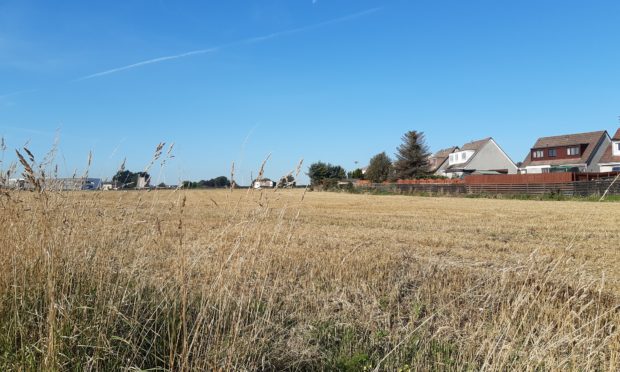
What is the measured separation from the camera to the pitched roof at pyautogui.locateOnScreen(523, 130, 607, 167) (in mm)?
57344

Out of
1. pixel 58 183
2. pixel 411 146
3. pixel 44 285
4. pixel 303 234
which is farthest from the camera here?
pixel 411 146

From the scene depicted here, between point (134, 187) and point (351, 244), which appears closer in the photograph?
point (134, 187)

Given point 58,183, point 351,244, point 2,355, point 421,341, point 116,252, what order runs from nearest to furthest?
point 2,355 < point 421,341 < point 116,252 < point 58,183 < point 351,244

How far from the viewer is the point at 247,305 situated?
3.56 metres

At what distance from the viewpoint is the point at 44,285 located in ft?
11.5

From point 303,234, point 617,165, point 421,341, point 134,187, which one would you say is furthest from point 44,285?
point 617,165

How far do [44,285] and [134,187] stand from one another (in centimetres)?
176

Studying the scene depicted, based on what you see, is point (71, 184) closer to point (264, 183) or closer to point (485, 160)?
point (264, 183)

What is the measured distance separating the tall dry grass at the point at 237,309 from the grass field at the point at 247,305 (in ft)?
0.06

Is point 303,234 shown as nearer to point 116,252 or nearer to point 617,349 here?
point 116,252

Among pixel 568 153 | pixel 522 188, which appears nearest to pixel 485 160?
pixel 568 153

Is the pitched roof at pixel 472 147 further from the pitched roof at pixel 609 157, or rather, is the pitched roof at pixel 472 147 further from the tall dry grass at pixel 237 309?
the tall dry grass at pixel 237 309

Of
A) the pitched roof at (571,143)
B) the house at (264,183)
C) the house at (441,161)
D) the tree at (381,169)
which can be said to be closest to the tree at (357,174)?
the tree at (381,169)

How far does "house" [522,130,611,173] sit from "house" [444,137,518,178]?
4.85 m
